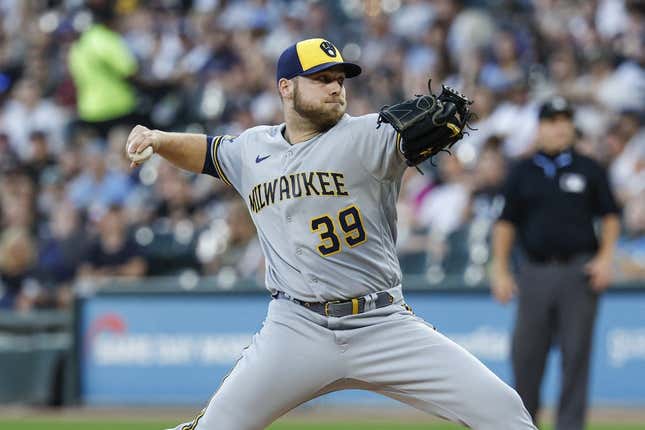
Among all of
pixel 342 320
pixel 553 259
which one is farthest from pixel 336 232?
pixel 553 259

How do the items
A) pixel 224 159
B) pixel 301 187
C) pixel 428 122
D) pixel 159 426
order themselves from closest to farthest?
1. pixel 428 122
2. pixel 301 187
3. pixel 224 159
4. pixel 159 426

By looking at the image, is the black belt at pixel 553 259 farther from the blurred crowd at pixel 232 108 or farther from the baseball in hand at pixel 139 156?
the baseball in hand at pixel 139 156

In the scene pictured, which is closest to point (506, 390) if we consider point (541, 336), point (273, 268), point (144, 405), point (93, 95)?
point (273, 268)

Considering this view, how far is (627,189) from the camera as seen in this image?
38.5 ft

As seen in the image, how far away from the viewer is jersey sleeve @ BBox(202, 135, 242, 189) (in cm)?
554

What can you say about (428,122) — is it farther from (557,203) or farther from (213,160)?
(557,203)

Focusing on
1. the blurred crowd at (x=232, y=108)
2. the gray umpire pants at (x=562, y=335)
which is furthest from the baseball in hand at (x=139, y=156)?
the blurred crowd at (x=232, y=108)

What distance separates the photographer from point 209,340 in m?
11.4

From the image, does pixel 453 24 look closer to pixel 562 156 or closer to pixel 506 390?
pixel 562 156

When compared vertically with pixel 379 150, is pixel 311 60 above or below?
above

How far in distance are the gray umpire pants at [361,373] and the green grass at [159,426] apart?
441 centimetres

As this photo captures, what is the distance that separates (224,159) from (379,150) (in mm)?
860

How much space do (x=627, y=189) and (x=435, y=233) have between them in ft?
6.33

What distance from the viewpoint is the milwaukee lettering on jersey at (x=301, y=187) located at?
201 inches
